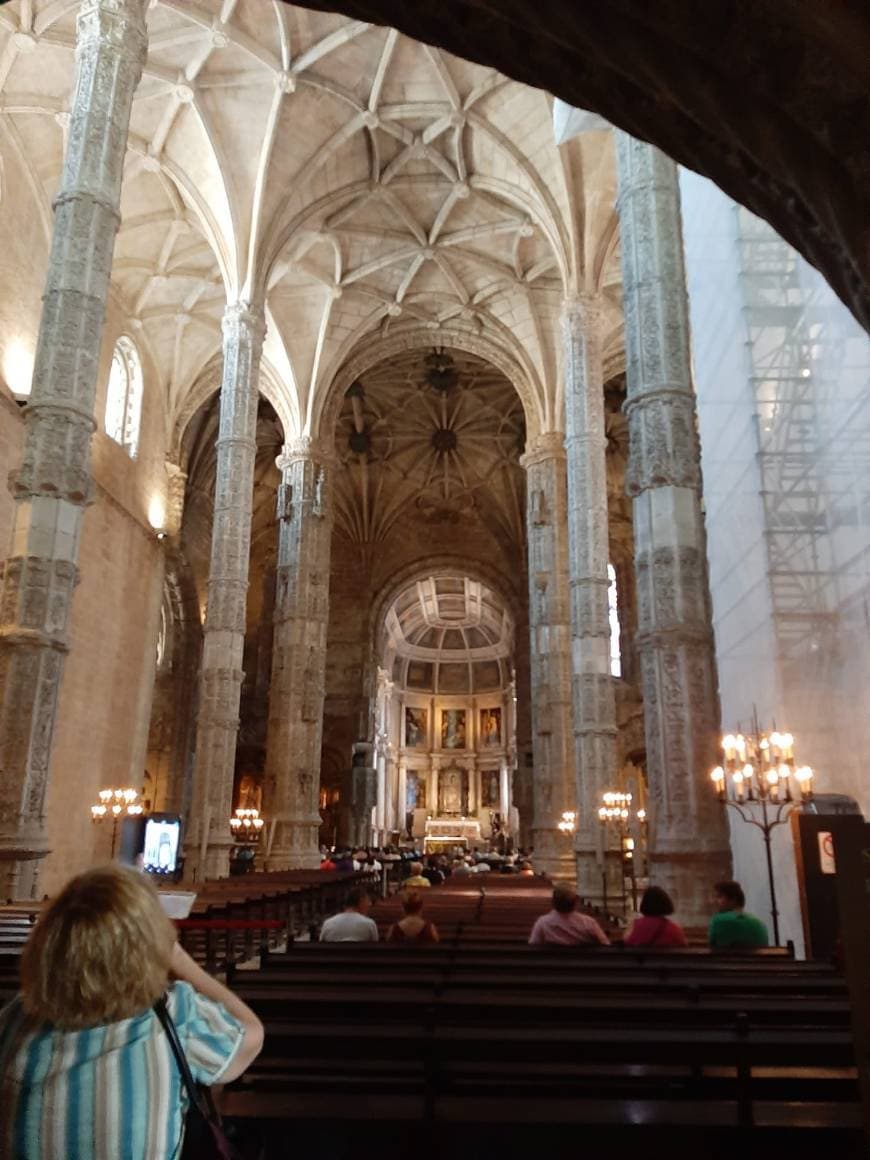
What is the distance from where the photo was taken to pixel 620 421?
119 ft

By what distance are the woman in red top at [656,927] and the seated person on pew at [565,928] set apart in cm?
33

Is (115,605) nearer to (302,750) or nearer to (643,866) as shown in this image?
(302,750)

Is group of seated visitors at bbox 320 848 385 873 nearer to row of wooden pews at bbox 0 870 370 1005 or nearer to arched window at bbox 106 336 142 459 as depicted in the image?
row of wooden pews at bbox 0 870 370 1005

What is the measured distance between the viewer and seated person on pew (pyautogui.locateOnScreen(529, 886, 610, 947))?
6812mm

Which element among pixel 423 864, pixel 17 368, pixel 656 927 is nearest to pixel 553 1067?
pixel 656 927

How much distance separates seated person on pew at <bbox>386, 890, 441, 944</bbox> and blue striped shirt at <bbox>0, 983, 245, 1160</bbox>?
5.91 metres

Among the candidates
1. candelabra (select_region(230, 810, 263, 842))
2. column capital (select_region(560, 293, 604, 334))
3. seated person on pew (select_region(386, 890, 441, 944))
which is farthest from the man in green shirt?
candelabra (select_region(230, 810, 263, 842))

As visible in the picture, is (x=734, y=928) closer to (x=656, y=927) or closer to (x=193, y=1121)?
(x=656, y=927)

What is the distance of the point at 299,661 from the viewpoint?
24828mm

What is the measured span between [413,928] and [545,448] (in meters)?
20.3

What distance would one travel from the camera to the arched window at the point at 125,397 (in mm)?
24484

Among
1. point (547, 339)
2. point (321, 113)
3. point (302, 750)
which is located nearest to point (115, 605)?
point (302, 750)

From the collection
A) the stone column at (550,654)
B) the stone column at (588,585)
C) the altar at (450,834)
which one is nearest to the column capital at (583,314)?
the stone column at (588,585)

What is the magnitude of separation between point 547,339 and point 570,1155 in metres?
26.1
